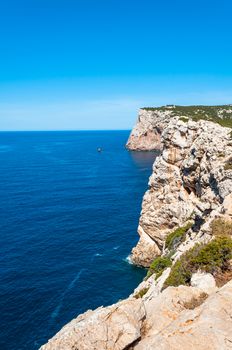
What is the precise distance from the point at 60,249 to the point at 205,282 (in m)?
51.9

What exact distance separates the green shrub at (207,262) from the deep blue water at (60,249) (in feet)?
86.0

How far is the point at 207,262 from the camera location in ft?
76.4

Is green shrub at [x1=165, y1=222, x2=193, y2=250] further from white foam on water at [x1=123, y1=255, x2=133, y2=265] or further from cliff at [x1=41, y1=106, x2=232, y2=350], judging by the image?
white foam on water at [x1=123, y1=255, x2=133, y2=265]

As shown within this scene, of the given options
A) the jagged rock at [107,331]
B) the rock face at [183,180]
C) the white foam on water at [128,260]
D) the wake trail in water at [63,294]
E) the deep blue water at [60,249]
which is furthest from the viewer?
the white foam on water at [128,260]

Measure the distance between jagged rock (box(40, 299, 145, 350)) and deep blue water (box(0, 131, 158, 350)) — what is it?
30474 millimetres

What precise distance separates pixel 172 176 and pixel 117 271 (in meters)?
19.7

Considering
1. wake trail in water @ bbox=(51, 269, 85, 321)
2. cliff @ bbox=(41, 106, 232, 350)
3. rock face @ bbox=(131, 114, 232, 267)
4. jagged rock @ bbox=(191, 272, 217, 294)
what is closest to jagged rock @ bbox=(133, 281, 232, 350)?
cliff @ bbox=(41, 106, 232, 350)

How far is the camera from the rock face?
152ft

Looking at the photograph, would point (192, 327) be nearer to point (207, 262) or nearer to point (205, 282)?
point (205, 282)

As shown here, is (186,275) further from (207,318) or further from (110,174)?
(110,174)

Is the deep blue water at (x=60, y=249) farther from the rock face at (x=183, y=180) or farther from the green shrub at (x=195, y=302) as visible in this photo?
the green shrub at (x=195, y=302)

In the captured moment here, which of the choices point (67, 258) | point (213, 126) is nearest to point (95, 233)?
point (67, 258)

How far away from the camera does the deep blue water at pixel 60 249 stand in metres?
48.4

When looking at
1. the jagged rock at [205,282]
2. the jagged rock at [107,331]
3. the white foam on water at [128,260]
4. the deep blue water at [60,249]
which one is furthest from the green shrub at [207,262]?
the white foam on water at [128,260]
